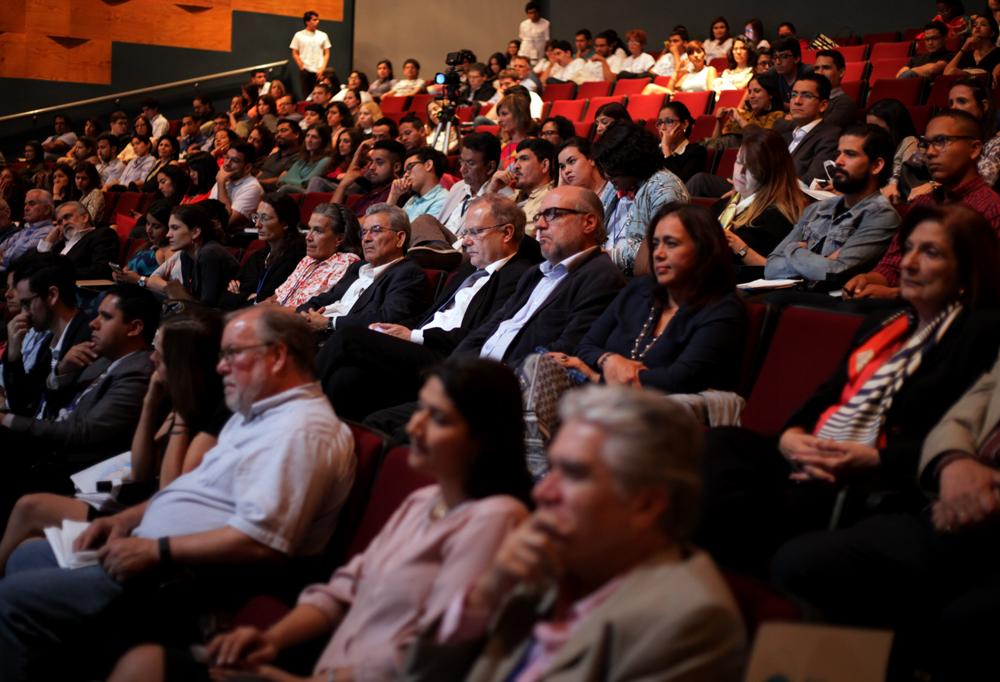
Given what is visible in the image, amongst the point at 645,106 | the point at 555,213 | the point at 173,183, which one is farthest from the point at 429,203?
the point at 645,106

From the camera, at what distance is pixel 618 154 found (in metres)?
3.68

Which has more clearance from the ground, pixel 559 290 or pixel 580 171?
pixel 580 171

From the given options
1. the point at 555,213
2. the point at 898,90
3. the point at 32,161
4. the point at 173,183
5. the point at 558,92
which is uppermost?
the point at 898,90

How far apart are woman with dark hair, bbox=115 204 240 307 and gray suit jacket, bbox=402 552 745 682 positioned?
3.75 meters

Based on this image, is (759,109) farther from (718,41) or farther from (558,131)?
(718,41)

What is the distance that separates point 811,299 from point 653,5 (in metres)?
8.31

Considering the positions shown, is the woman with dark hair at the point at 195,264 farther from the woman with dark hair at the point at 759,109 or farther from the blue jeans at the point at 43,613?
the blue jeans at the point at 43,613

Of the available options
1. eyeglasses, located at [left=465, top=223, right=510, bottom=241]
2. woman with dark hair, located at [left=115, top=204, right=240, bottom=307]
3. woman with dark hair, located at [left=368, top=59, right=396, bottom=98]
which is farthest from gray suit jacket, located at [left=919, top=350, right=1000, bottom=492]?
woman with dark hair, located at [left=368, top=59, right=396, bottom=98]

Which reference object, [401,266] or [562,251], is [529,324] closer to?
[562,251]

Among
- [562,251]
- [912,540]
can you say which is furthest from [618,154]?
[912,540]

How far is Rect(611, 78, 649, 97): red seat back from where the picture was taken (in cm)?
848

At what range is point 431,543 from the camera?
1.57 metres

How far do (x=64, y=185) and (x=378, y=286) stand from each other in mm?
4510

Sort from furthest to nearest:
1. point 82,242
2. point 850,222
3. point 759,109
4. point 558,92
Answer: point 558,92, point 82,242, point 759,109, point 850,222
